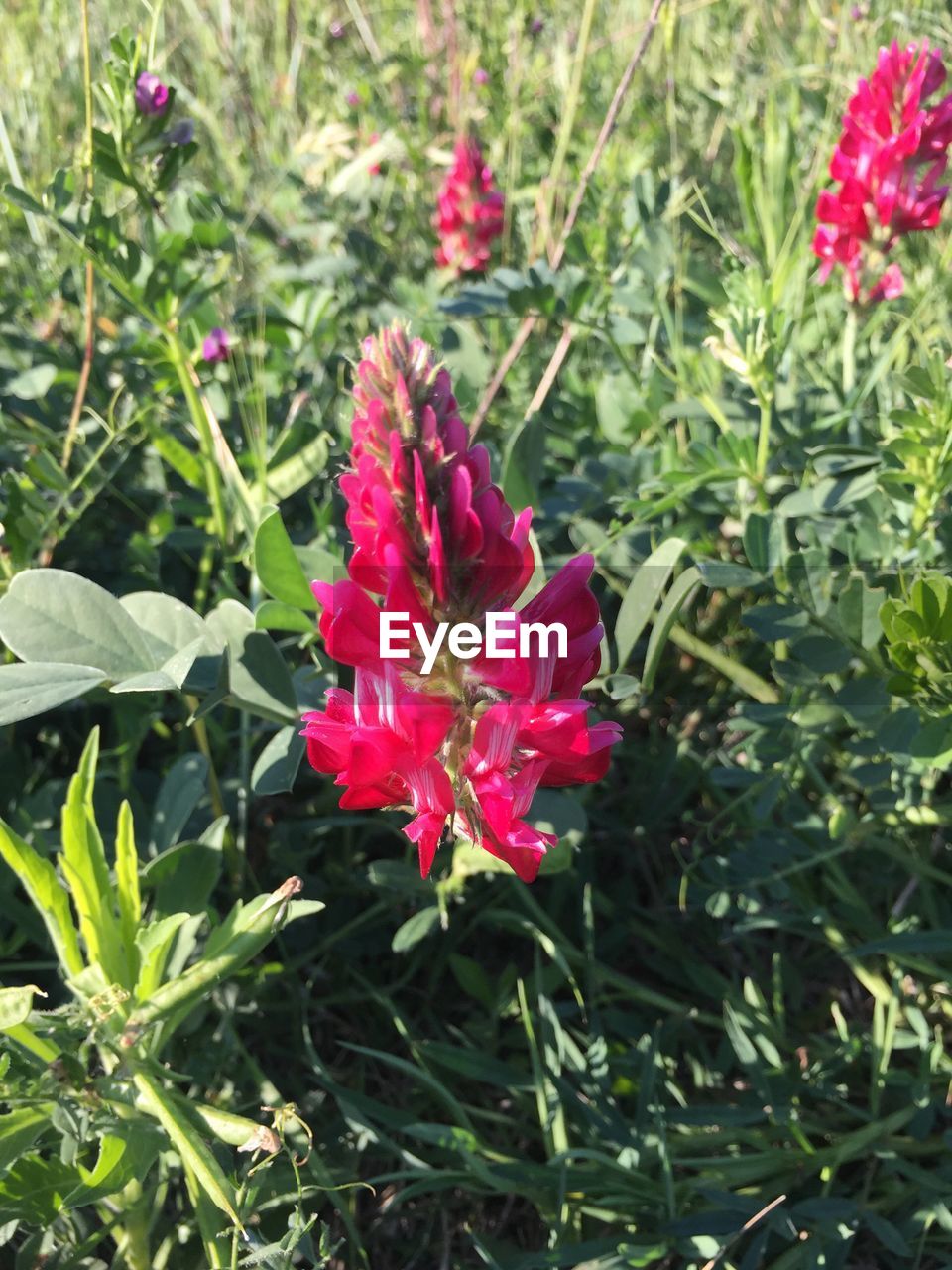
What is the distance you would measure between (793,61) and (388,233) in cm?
94

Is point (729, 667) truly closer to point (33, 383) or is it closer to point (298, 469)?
point (298, 469)

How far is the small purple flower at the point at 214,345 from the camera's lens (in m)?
1.77

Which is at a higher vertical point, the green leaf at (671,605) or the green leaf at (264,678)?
the green leaf at (671,605)

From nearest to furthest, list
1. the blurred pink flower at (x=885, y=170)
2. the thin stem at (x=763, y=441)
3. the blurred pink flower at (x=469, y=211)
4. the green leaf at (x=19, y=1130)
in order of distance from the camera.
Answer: the green leaf at (x=19, y=1130), the thin stem at (x=763, y=441), the blurred pink flower at (x=885, y=170), the blurred pink flower at (x=469, y=211)

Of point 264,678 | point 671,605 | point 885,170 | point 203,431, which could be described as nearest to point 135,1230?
point 264,678

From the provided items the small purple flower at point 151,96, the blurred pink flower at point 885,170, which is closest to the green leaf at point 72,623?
the small purple flower at point 151,96

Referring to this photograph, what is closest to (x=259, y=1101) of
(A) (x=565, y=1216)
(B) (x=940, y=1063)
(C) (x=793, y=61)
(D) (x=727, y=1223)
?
(A) (x=565, y=1216)

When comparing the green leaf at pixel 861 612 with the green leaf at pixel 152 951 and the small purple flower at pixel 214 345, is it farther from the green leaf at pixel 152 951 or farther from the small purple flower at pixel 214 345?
the small purple flower at pixel 214 345

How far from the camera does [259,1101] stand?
1.36 meters

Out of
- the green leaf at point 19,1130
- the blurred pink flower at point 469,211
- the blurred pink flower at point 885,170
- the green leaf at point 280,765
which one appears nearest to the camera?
the green leaf at point 19,1130

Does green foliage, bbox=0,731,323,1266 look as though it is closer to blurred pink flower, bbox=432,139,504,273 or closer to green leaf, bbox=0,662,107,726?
green leaf, bbox=0,662,107,726

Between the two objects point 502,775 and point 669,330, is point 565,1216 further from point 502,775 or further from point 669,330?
point 669,330

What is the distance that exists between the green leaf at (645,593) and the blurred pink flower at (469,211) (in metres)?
1.31

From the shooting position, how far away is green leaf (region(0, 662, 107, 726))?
919 mm
